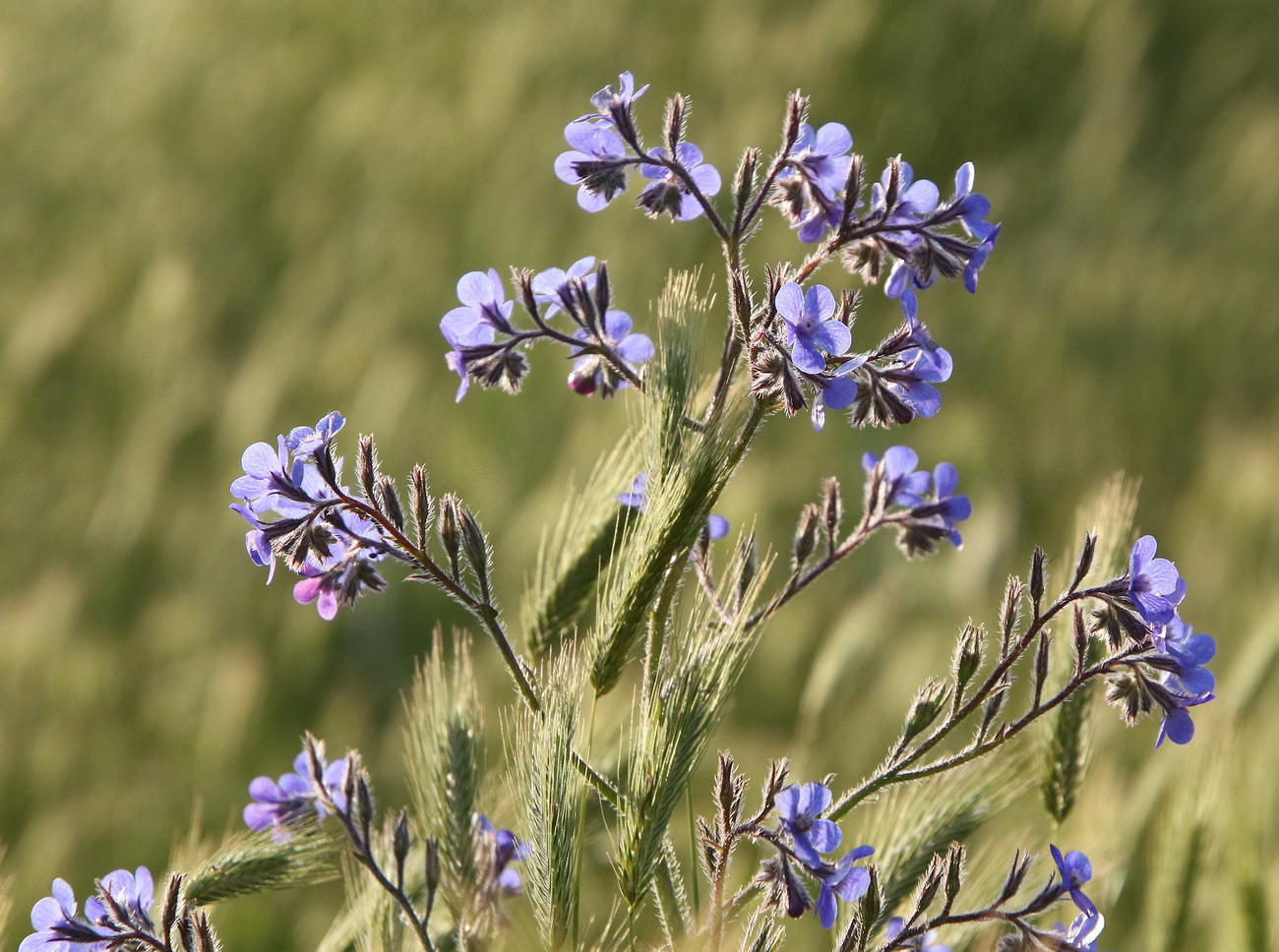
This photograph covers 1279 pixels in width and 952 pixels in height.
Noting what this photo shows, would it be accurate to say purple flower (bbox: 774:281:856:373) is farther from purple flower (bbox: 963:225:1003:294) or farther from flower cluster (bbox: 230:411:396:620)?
flower cluster (bbox: 230:411:396:620)

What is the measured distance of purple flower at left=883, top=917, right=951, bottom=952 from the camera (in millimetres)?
918

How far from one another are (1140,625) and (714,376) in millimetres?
459

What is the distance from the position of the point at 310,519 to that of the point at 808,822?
488 mm

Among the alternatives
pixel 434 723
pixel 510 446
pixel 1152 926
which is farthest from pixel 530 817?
pixel 510 446

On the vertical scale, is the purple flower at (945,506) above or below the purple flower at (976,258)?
below

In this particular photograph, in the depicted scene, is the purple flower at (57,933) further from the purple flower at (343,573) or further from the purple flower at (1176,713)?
the purple flower at (1176,713)

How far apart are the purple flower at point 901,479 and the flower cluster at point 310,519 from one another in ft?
1.72

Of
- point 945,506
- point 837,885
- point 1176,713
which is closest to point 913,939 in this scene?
point 837,885

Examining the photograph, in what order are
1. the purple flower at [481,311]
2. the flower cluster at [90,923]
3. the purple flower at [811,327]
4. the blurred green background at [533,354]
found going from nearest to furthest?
the purple flower at [811,327]
the flower cluster at [90,923]
the purple flower at [481,311]
the blurred green background at [533,354]

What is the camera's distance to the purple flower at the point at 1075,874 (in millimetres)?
940

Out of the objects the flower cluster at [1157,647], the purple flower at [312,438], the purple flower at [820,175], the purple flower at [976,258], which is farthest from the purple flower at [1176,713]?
the purple flower at [312,438]

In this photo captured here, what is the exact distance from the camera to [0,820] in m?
2.21

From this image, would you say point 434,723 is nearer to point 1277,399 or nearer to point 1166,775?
point 1166,775

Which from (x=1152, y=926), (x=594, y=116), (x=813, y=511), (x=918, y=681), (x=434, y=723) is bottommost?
(x=434, y=723)
